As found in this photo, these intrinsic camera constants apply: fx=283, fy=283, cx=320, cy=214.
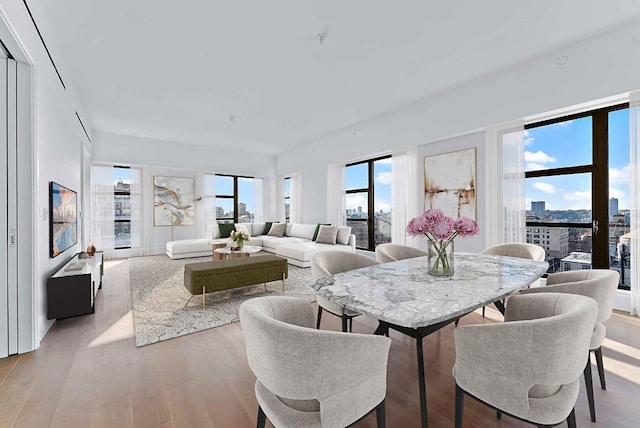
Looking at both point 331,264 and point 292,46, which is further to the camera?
point 292,46

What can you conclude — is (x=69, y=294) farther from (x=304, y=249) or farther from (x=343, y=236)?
(x=343, y=236)

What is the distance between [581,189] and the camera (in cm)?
337

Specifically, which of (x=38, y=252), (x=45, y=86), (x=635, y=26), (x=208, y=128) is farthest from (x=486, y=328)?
(x=208, y=128)

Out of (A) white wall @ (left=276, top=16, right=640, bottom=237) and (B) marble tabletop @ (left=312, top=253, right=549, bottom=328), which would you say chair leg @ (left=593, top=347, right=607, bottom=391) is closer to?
(B) marble tabletop @ (left=312, top=253, right=549, bottom=328)

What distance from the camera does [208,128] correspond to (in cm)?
605

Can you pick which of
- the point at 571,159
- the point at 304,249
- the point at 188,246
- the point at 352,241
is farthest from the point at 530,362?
the point at 188,246

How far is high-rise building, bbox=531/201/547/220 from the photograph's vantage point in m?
3.67

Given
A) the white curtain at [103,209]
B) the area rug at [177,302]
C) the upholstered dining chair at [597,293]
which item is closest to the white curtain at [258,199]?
the white curtain at [103,209]

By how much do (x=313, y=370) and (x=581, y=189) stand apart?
4.04 metres

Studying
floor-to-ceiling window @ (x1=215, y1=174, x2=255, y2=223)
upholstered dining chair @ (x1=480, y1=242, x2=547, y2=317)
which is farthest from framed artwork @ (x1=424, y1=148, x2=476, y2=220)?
floor-to-ceiling window @ (x1=215, y1=174, x2=255, y2=223)

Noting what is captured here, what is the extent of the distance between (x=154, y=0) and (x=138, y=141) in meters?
5.21

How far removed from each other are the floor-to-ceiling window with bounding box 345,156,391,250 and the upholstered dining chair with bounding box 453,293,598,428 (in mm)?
4626

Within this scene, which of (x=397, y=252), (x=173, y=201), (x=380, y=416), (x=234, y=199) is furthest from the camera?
(x=234, y=199)

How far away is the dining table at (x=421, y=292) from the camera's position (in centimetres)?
118
